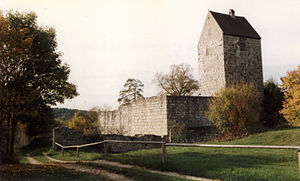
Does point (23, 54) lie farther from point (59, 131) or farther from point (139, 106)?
point (139, 106)

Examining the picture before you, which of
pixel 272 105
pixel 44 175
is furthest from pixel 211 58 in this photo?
pixel 44 175

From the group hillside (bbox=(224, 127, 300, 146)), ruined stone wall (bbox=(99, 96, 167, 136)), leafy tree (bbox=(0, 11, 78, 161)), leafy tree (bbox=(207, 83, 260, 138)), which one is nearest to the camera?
leafy tree (bbox=(0, 11, 78, 161))

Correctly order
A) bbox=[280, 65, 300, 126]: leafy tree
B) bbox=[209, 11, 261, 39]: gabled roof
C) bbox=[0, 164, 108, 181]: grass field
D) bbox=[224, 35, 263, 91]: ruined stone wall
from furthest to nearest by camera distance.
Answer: bbox=[209, 11, 261, 39]: gabled roof, bbox=[224, 35, 263, 91]: ruined stone wall, bbox=[280, 65, 300, 126]: leafy tree, bbox=[0, 164, 108, 181]: grass field

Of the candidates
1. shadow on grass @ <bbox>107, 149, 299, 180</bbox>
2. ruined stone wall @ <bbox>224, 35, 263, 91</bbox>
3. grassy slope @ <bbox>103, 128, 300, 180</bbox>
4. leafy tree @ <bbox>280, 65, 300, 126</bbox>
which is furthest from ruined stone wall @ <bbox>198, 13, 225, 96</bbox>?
shadow on grass @ <bbox>107, 149, 299, 180</bbox>

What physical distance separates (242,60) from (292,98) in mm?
5661

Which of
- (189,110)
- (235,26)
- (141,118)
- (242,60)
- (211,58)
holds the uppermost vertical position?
(235,26)

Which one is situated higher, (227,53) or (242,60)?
(227,53)

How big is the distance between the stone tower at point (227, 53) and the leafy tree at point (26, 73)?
15289 millimetres

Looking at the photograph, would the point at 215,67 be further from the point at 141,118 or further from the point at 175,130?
the point at 175,130

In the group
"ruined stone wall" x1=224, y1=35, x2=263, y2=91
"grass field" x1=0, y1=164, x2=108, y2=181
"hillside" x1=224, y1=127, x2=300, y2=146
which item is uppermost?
"ruined stone wall" x1=224, y1=35, x2=263, y2=91

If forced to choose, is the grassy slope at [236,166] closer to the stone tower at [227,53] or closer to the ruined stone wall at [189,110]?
the ruined stone wall at [189,110]

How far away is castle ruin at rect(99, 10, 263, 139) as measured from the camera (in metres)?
21.5

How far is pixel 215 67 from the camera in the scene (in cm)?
2594

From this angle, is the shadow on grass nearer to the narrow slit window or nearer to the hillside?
the hillside
